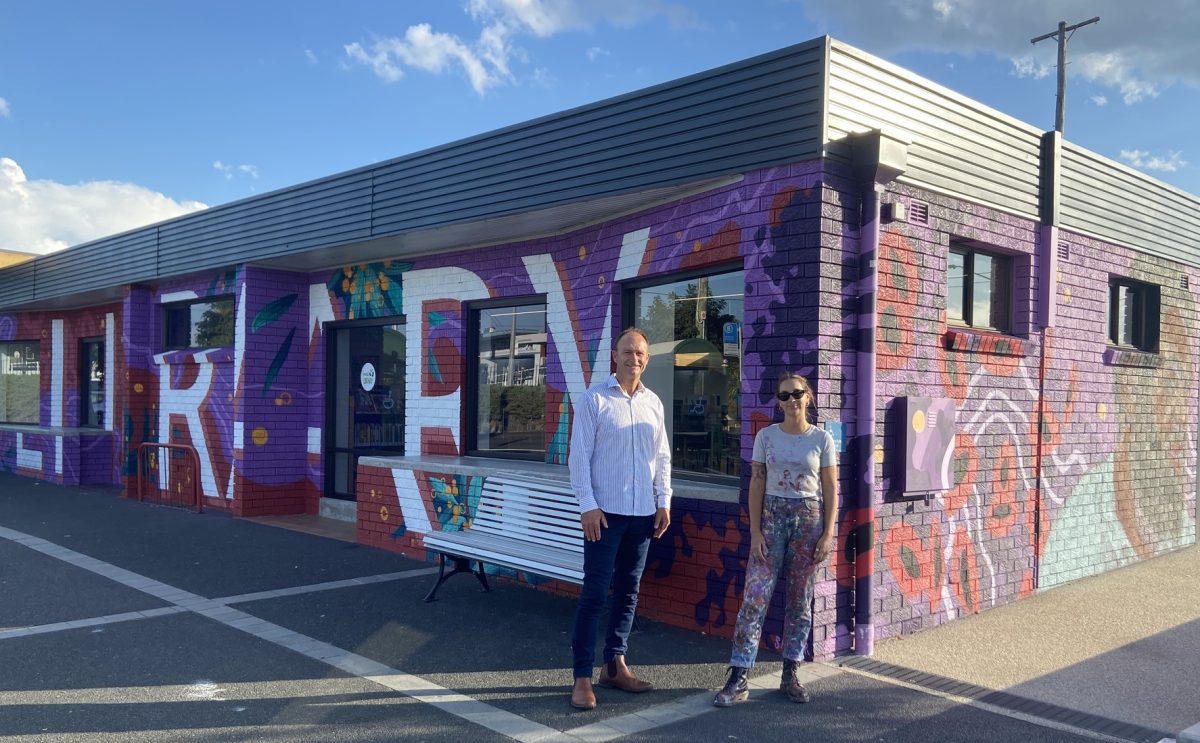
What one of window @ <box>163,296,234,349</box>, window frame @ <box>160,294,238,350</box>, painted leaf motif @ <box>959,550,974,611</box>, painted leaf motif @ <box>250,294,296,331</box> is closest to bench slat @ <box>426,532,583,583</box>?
painted leaf motif @ <box>959,550,974,611</box>

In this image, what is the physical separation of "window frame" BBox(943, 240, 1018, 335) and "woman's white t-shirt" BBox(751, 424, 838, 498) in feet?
7.42

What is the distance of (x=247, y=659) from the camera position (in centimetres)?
523

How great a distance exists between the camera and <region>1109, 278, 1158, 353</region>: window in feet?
28.8

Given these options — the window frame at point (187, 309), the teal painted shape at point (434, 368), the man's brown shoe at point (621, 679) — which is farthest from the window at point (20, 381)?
the man's brown shoe at point (621, 679)

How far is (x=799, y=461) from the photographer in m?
4.64

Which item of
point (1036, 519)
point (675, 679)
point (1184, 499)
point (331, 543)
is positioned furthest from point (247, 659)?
point (1184, 499)

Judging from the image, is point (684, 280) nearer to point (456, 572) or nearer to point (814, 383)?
point (814, 383)

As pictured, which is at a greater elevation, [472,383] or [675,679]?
[472,383]

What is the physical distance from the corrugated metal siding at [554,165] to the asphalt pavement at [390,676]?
3.10 m

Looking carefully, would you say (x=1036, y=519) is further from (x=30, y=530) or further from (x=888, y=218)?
(x=30, y=530)

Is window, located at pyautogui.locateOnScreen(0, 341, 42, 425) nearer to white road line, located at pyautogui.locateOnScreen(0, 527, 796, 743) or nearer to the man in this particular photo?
white road line, located at pyautogui.locateOnScreen(0, 527, 796, 743)

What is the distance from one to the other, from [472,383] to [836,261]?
4581 millimetres

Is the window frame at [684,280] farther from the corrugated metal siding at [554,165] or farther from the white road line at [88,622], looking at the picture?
the white road line at [88,622]

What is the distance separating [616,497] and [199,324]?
30.9 feet
